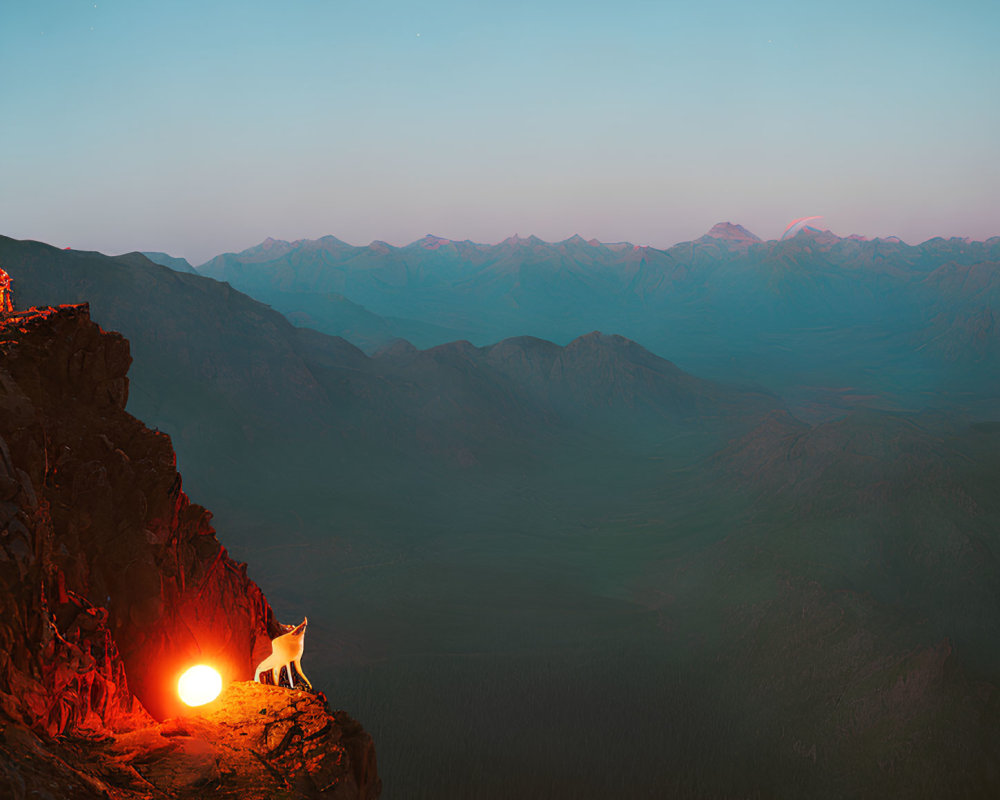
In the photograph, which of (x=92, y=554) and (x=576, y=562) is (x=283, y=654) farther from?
(x=576, y=562)

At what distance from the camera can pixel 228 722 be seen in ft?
41.9

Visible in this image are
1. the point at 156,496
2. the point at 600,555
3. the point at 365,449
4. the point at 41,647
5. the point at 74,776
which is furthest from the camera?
the point at 365,449

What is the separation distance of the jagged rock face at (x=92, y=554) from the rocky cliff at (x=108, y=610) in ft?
0.09

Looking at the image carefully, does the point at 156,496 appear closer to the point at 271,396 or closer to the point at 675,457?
the point at 271,396

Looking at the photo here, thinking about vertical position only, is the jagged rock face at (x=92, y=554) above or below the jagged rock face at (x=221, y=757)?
above

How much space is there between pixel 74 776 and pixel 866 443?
9312 centimetres

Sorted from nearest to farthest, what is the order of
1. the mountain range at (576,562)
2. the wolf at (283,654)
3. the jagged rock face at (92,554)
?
the jagged rock face at (92,554) → the wolf at (283,654) → the mountain range at (576,562)

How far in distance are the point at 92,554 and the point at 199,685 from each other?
128 inches

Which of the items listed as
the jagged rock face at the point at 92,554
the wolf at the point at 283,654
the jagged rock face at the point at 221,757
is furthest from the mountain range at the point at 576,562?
the jagged rock face at the point at 92,554

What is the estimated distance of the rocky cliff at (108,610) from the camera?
9438mm

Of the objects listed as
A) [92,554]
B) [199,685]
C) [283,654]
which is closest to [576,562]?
[283,654]

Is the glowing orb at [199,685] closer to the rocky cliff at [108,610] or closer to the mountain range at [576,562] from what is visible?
the rocky cliff at [108,610]

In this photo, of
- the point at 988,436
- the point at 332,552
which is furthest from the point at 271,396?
the point at 988,436

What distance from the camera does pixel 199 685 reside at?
13.1m
